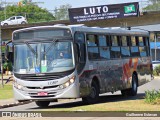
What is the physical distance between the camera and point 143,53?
27.9m

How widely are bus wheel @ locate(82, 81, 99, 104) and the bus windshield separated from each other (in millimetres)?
1900

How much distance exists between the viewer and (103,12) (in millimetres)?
61594

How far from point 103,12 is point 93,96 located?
134ft

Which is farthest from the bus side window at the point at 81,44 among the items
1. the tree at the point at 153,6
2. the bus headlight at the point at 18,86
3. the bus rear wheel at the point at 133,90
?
the tree at the point at 153,6

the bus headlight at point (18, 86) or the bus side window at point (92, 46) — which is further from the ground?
the bus side window at point (92, 46)

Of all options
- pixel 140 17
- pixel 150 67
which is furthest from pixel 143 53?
pixel 140 17

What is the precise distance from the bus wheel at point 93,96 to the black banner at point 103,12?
1531 inches

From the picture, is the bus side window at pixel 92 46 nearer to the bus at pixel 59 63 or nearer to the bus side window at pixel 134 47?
the bus at pixel 59 63

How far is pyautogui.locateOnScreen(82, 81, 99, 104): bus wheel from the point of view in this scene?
21094 millimetres

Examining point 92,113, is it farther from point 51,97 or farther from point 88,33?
point 88,33

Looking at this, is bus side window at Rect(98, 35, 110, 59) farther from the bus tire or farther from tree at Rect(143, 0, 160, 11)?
tree at Rect(143, 0, 160, 11)

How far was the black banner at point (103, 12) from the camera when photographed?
6022 centimetres

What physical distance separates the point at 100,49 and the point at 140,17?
3899cm

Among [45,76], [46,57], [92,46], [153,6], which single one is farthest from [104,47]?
[153,6]
